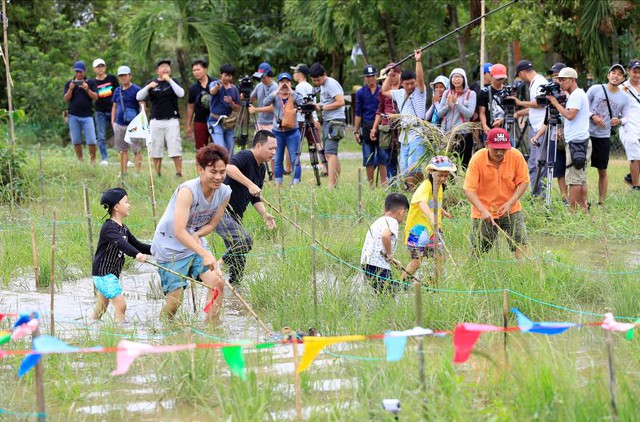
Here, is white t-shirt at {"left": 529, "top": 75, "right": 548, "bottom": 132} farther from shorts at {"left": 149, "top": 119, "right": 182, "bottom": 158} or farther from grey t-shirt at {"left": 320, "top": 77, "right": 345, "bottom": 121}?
shorts at {"left": 149, "top": 119, "right": 182, "bottom": 158}

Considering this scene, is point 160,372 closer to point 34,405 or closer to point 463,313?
point 34,405

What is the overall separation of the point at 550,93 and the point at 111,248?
5385 millimetres

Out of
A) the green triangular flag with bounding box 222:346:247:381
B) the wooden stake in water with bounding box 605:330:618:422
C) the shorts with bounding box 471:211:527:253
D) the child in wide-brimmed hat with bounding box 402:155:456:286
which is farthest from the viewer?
the shorts with bounding box 471:211:527:253

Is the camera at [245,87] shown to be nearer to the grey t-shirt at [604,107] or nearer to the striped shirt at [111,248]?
the grey t-shirt at [604,107]

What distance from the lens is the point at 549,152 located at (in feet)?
34.2

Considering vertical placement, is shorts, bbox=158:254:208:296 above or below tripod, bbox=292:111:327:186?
below

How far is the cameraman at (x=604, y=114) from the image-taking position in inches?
435

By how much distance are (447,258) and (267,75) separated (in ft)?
22.4

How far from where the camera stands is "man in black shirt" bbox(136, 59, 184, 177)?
1343cm

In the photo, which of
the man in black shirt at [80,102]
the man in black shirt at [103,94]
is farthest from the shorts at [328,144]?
the man in black shirt at [80,102]

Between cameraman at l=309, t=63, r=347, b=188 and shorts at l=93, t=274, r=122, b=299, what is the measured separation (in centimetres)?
579

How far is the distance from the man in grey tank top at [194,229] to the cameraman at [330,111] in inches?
217

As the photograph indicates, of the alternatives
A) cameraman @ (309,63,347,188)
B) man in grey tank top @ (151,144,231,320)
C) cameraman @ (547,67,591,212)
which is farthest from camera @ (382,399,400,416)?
cameraman @ (309,63,347,188)

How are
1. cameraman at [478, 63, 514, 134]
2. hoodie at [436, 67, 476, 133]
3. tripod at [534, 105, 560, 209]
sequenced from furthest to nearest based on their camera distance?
cameraman at [478, 63, 514, 134], hoodie at [436, 67, 476, 133], tripod at [534, 105, 560, 209]
